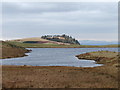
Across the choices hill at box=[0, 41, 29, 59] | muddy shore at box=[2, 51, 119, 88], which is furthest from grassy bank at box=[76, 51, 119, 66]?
hill at box=[0, 41, 29, 59]

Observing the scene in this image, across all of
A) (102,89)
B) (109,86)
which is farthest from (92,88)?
(109,86)

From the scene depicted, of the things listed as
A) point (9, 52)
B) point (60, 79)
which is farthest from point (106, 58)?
point (9, 52)

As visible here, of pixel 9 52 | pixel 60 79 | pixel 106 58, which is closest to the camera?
pixel 60 79

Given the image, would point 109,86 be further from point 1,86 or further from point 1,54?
point 1,54

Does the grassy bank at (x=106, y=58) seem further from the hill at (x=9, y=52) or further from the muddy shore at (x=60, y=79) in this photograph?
the hill at (x=9, y=52)

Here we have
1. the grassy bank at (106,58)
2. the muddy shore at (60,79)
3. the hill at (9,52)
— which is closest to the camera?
the muddy shore at (60,79)

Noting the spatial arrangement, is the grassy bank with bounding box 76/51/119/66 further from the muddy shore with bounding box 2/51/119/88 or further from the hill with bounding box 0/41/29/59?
the hill with bounding box 0/41/29/59

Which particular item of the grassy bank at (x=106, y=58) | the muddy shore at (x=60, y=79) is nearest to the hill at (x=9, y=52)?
the grassy bank at (x=106, y=58)

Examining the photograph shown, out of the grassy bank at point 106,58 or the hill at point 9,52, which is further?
the hill at point 9,52

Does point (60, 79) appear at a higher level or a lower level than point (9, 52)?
higher

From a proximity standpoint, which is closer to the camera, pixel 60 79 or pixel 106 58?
pixel 60 79

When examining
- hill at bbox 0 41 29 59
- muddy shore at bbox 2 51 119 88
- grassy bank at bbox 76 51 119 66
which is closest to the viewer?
muddy shore at bbox 2 51 119 88

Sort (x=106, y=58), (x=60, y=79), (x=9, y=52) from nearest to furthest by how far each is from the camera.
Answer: (x=60, y=79) → (x=106, y=58) → (x=9, y=52)

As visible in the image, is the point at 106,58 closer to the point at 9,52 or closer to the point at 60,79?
the point at 60,79
